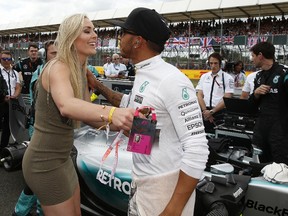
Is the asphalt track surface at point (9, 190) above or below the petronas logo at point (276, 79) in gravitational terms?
below

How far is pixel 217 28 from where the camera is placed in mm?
19781

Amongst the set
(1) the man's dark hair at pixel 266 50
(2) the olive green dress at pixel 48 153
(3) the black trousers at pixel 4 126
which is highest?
(1) the man's dark hair at pixel 266 50

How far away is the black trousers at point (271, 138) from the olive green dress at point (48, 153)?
103 inches

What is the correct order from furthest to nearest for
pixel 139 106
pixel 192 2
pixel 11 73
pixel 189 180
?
pixel 192 2 → pixel 11 73 → pixel 139 106 → pixel 189 180

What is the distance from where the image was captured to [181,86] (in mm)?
1354

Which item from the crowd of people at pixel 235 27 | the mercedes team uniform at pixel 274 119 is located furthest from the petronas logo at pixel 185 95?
the crowd of people at pixel 235 27

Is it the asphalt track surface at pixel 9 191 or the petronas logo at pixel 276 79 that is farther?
the petronas logo at pixel 276 79

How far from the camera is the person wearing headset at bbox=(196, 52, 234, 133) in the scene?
5.50 meters

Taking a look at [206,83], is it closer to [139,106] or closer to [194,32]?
[139,106]

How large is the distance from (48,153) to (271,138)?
275 centimetres

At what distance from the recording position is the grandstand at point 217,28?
1491cm

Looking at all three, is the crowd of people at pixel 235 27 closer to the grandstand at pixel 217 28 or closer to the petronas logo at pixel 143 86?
the grandstand at pixel 217 28

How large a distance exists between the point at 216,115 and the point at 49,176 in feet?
13.2

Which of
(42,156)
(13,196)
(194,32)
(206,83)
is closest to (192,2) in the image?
(194,32)
